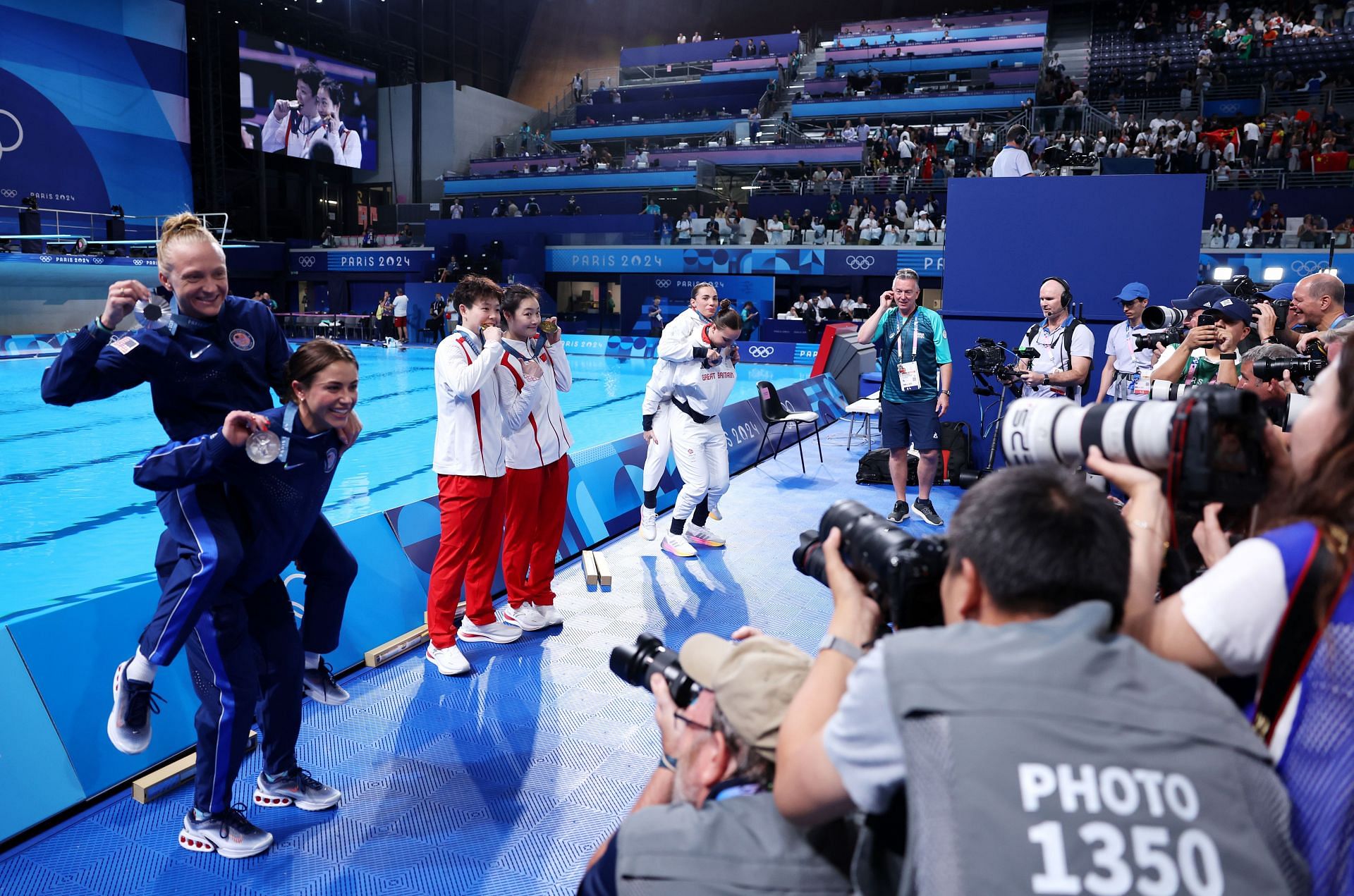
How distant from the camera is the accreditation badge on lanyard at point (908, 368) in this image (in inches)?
257

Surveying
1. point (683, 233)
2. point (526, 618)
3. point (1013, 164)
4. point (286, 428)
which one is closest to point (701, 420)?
point (526, 618)

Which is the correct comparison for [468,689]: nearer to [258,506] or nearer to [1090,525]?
[258,506]

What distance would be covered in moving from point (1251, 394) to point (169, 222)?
2882mm

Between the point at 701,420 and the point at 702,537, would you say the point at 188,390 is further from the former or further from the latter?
the point at 702,537

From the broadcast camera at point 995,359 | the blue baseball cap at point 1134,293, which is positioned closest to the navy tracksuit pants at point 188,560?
the broadcast camera at point 995,359

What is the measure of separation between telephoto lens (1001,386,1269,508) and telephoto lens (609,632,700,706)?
758 mm

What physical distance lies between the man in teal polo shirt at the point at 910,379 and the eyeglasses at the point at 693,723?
205 inches

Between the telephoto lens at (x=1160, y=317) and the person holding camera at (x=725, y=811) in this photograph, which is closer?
the person holding camera at (x=725, y=811)

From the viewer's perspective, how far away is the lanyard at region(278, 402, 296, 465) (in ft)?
8.41

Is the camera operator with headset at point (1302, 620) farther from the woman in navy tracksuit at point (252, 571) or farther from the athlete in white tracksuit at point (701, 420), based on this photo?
the athlete in white tracksuit at point (701, 420)

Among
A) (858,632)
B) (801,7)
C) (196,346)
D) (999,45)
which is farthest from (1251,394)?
(801,7)

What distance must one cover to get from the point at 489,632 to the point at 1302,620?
3736 mm

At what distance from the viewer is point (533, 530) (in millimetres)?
4613

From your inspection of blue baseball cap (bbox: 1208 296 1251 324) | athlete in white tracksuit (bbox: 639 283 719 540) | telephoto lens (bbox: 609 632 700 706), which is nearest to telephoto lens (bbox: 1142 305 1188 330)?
blue baseball cap (bbox: 1208 296 1251 324)
